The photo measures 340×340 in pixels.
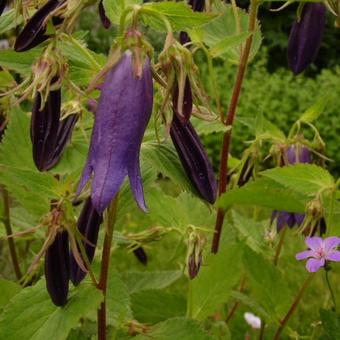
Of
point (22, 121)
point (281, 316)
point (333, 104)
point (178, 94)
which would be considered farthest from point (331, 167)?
point (178, 94)

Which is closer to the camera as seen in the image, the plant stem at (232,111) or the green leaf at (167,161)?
the green leaf at (167,161)

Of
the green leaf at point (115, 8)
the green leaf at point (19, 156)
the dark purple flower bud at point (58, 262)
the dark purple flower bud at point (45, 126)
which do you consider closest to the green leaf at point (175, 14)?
the green leaf at point (115, 8)

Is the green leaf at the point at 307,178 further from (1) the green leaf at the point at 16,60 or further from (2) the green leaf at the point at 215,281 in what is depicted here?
(1) the green leaf at the point at 16,60

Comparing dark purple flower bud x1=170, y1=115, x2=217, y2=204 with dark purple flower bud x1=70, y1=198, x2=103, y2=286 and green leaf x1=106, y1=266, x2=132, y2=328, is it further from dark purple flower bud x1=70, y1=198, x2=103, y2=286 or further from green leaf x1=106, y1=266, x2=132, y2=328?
green leaf x1=106, y1=266, x2=132, y2=328

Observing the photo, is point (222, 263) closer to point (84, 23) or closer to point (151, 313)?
point (151, 313)

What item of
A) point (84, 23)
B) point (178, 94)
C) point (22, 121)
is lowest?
point (84, 23)

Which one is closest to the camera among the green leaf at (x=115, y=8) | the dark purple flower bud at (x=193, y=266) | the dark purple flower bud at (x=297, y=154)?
the green leaf at (x=115, y=8)

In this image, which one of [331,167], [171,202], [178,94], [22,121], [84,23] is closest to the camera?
[178,94]
